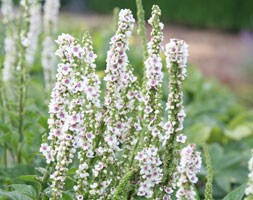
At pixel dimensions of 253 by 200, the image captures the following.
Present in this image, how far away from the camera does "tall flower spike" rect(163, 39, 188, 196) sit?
6.91ft

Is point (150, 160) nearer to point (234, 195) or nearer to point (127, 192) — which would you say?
point (127, 192)

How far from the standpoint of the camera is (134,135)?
242 cm

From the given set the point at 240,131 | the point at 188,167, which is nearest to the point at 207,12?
Result: the point at 240,131

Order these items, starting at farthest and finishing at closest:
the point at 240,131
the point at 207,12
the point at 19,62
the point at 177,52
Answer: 1. the point at 207,12
2. the point at 240,131
3. the point at 19,62
4. the point at 177,52

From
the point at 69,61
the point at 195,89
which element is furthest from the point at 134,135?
the point at 195,89

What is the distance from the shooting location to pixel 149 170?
2217 millimetres

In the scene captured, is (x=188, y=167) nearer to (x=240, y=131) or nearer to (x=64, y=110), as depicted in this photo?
(x=64, y=110)

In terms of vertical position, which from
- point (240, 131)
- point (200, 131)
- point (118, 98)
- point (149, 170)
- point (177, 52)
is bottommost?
point (240, 131)

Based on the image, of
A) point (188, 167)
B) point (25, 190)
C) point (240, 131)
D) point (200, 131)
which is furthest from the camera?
point (240, 131)

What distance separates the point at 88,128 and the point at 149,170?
251 mm

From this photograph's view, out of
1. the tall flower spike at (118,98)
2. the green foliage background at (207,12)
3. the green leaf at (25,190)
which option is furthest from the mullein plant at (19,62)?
the green foliage background at (207,12)

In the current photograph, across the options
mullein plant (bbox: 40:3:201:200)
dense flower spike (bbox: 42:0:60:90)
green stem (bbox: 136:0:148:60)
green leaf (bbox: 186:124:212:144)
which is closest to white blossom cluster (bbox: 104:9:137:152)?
mullein plant (bbox: 40:3:201:200)

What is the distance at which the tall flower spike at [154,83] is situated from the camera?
2217 millimetres

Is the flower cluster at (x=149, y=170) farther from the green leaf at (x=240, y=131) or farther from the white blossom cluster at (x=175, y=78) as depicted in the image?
the green leaf at (x=240, y=131)
